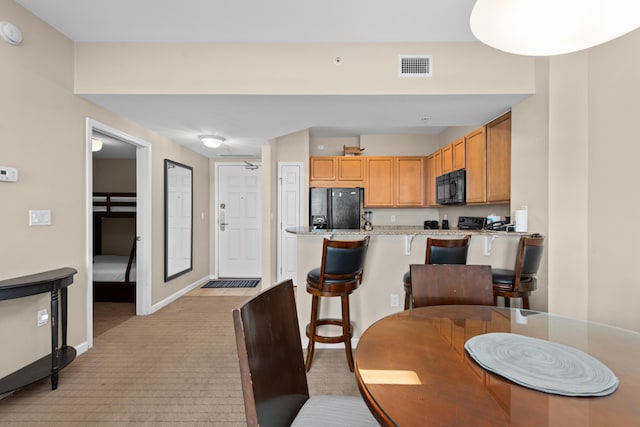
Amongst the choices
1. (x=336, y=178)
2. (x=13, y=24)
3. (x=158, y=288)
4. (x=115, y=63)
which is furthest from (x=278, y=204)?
(x=13, y=24)

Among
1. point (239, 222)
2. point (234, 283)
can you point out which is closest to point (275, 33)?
point (239, 222)

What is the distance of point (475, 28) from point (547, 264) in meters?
2.14

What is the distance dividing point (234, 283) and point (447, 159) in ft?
12.6

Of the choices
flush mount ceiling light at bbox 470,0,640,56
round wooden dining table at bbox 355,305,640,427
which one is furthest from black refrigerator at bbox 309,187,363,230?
flush mount ceiling light at bbox 470,0,640,56

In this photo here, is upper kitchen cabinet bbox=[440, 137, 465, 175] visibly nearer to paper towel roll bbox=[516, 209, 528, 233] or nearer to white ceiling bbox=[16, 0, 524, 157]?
white ceiling bbox=[16, 0, 524, 157]

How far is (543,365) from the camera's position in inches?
33.8

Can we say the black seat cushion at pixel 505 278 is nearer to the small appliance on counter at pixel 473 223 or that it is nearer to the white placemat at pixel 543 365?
the small appliance on counter at pixel 473 223

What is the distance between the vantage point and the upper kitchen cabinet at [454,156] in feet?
12.1

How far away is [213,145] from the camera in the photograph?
3.74 metres

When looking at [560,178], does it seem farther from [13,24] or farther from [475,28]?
[13,24]

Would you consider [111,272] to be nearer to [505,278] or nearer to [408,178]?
[505,278]

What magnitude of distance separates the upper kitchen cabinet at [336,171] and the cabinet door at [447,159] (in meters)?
1.28

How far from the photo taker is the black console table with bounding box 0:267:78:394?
1.81 meters

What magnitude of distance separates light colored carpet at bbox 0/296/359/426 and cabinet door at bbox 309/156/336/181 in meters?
2.72
